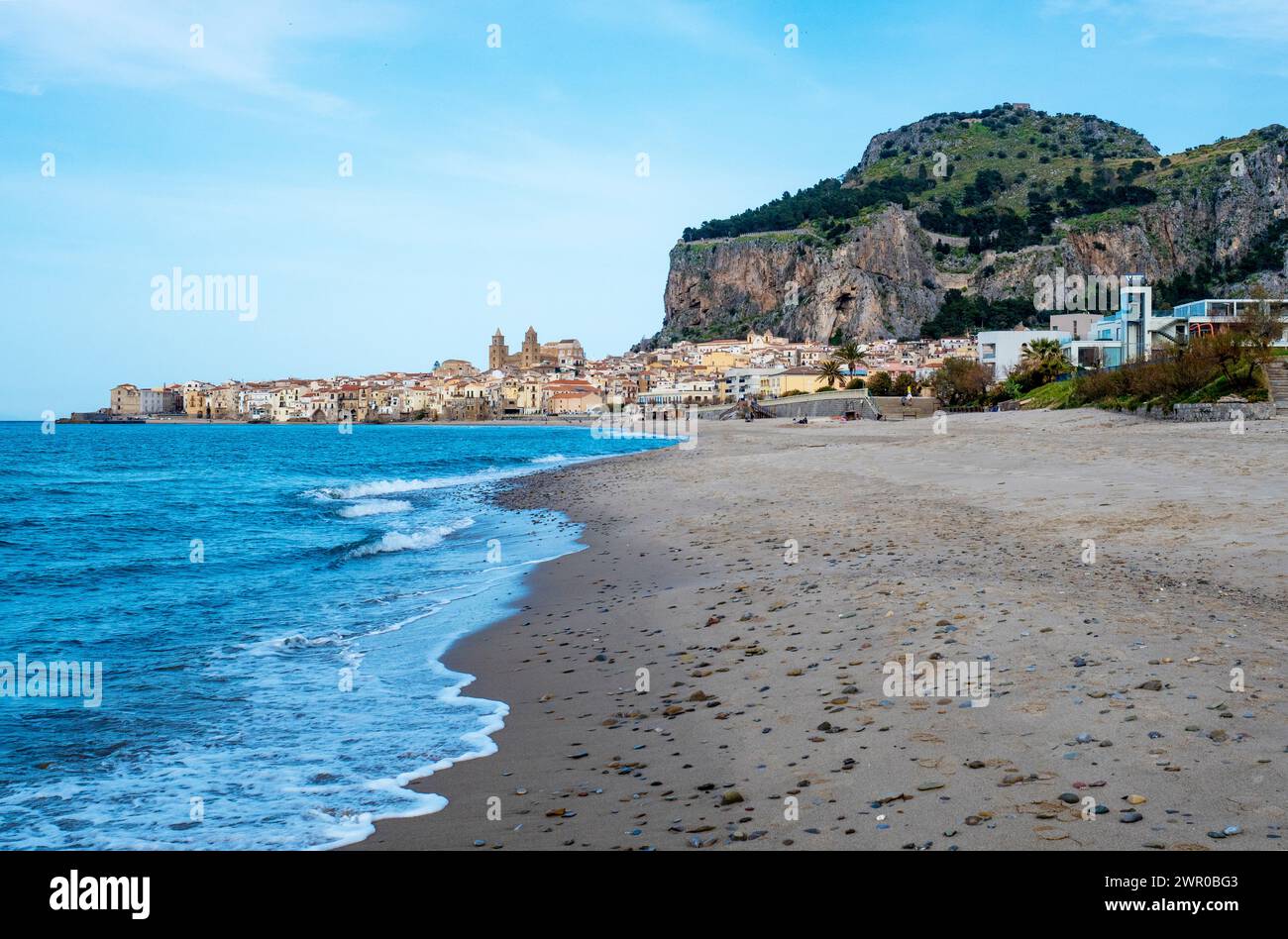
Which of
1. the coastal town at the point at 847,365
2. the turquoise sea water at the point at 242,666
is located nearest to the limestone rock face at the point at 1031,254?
the coastal town at the point at 847,365

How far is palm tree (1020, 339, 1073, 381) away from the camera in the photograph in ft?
207

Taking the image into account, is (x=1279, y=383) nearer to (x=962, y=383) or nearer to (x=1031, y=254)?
(x=962, y=383)

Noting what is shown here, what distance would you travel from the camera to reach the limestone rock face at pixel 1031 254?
533 feet

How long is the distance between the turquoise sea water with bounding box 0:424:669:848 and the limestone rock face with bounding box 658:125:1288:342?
515 feet

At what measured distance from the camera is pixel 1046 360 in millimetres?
63938

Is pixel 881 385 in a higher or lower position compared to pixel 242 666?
higher

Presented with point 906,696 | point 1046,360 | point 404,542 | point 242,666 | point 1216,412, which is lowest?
point 242,666

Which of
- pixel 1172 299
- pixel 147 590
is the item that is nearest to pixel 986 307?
pixel 1172 299

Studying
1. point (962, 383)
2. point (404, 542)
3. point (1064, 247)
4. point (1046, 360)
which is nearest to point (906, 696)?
point (404, 542)

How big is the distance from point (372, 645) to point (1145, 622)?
331 inches

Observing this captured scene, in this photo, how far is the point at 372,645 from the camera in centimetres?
1123

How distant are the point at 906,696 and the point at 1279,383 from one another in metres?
34.5

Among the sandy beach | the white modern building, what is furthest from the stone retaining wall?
the white modern building
